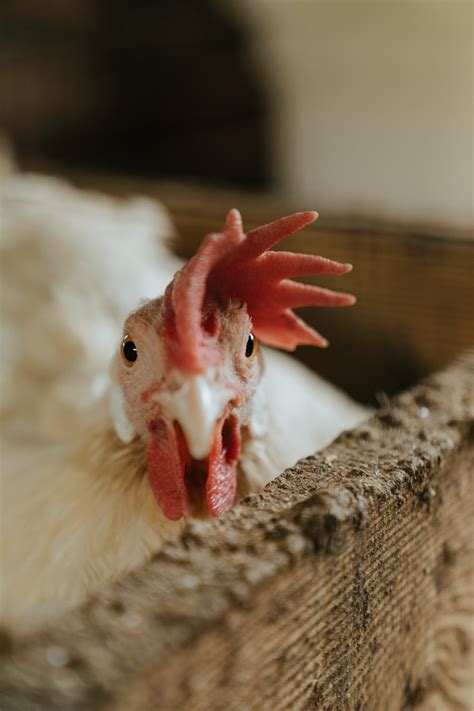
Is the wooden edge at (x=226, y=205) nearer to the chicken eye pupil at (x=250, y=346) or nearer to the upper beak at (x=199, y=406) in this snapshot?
the chicken eye pupil at (x=250, y=346)

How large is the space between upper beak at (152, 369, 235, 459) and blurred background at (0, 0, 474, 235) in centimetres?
248

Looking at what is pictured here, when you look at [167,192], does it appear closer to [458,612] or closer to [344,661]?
[458,612]

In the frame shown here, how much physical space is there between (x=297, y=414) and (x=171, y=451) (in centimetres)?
40

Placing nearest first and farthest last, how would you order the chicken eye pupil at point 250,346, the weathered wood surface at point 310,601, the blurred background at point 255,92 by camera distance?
the weathered wood surface at point 310,601 → the chicken eye pupil at point 250,346 → the blurred background at point 255,92

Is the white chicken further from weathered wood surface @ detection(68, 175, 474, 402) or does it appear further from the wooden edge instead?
the wooden edge

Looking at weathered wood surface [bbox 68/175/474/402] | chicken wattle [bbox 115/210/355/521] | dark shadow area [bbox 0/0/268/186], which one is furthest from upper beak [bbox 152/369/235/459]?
dark shadow area [bbox 0/0/268/186]

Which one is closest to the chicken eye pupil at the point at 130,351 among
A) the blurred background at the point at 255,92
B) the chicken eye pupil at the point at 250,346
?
the chicken eye pupil at the point at 250,346

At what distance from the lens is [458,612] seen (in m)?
0.79

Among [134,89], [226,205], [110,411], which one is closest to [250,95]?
[134,89]

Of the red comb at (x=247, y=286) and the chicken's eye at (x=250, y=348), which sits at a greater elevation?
the red comb at (x=247, y=286)

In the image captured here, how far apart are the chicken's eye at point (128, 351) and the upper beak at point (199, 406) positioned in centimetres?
9

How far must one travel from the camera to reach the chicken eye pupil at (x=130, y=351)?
74cm

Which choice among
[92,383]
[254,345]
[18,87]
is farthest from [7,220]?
[18,87]

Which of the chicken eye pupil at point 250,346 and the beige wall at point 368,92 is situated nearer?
the chicken eye pupil at point 250,346
